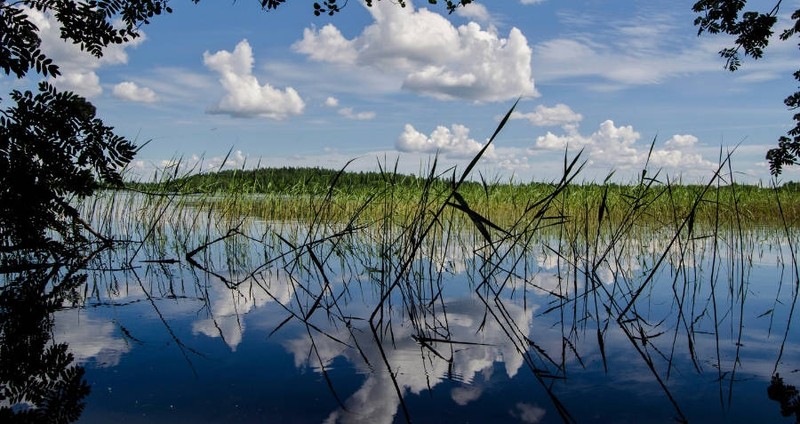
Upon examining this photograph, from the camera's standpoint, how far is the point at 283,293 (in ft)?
13.3

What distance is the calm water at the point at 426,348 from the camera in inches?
76.7

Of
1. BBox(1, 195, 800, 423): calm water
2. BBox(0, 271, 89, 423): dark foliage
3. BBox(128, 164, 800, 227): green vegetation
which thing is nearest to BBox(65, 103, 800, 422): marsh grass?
BBox(1, 195, 800, 423): calm water

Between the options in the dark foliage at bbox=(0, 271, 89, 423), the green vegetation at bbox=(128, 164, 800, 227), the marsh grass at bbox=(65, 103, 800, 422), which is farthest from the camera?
the green vegetation at bbox=(128, 164, 800, 227)

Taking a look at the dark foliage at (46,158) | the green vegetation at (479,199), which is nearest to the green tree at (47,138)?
the dark foliage at (46,158)

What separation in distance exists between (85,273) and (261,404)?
3.74m

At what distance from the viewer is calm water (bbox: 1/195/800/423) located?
6.40 feet

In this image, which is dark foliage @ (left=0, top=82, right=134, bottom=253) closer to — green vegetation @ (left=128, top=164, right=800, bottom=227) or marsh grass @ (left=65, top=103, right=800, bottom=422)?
marsh grass @ (left=65, top=103, right=800, bottom=422)

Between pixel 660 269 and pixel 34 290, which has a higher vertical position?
pixel 660 269

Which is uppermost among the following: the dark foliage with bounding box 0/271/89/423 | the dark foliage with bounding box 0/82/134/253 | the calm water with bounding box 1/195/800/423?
the dark foliage with bounding box 0/82/134/253

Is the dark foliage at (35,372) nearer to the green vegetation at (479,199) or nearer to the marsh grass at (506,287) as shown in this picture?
the marsh grass at (506,287)

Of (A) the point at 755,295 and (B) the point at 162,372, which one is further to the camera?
(A) the point at 755,295

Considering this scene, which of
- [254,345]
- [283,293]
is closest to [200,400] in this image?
[254,345]

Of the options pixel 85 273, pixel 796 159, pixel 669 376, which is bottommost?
pixel 85 273

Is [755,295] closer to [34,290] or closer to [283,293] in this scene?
[283,293]
